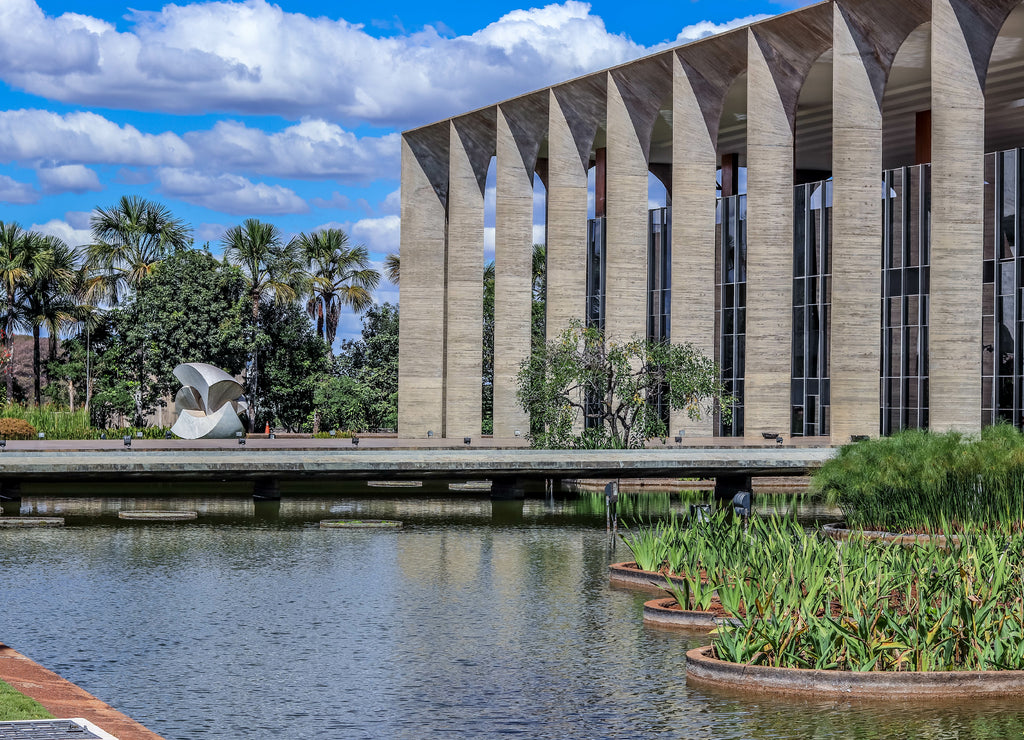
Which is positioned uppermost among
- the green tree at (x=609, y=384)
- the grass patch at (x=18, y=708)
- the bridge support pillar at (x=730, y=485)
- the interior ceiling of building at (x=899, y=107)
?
the interior ceiling of building at (x=899, y=107)

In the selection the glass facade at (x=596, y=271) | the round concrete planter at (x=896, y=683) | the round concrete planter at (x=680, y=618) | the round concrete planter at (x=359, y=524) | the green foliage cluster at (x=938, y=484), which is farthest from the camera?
the glass facade at (x=596, y=271)

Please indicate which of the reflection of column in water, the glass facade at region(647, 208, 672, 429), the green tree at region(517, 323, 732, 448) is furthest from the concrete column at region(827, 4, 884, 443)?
the reflection of column in water

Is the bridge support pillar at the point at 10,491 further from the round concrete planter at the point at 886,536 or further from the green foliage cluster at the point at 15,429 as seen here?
the green foliage cluster at the point at 15,429

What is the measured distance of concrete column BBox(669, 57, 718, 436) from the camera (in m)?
44.0

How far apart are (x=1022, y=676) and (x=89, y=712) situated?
743 centimetres

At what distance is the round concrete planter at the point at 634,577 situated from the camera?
17.5m

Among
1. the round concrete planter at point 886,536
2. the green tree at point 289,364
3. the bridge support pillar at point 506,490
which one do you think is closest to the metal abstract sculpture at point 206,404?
the green tree at point 289,364

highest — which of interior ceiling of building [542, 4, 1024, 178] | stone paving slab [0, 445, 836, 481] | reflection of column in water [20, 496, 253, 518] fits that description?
interior ceiling of building [542, 4, 1024, 178]

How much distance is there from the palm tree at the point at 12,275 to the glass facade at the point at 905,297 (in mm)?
34549

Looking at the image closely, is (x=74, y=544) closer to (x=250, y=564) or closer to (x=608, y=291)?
(x=250, y=564)

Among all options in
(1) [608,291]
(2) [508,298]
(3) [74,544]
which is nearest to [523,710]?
(3) [74,544]

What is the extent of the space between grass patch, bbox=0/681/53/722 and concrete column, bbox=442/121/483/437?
43.4 meters

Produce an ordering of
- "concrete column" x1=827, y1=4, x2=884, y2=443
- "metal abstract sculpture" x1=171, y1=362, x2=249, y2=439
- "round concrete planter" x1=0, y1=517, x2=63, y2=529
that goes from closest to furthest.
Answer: "round concrete planter" x1=0, y1=517, x2=63, y2=529 < "concrete column" x1=827, y1=4, x2=884, y2=443 < "metal abstract sculpture" x1=171, y1=362, x2=249, y2=439

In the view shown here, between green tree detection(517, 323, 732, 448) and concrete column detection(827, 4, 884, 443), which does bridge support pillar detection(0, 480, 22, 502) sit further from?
concrete column detection(827, 4, 884, 443)
